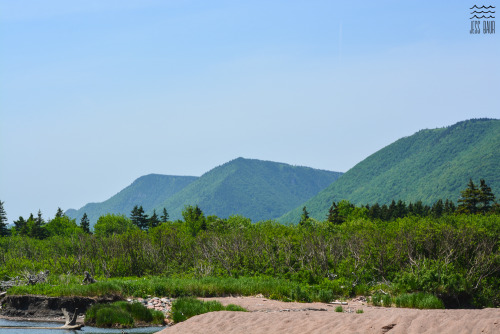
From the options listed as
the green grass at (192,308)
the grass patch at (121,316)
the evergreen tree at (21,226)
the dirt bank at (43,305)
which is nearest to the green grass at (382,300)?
the green grass at (192,308)

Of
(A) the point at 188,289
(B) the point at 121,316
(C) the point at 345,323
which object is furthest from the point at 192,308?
(C) the point at 345,323

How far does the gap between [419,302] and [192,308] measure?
10189 millimetres

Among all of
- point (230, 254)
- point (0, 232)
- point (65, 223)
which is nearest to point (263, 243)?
point (230, 254)

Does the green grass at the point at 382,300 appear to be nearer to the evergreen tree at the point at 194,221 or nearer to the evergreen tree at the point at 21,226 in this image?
the evergreen tree at the point at 194,221

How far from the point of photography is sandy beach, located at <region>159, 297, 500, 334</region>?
16.9 meters

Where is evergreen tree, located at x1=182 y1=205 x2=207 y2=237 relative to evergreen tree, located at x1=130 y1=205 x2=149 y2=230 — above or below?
below

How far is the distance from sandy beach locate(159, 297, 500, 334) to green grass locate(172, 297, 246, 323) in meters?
2.17

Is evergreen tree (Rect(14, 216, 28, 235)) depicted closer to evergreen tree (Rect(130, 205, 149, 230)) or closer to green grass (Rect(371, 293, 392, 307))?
evergreen tree (Rect(130, 205, 149, 230))

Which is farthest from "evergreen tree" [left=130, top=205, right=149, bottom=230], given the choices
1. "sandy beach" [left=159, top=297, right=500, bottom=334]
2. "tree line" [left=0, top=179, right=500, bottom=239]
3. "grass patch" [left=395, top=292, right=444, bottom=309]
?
"sandy beach" [left=159, top=297, right=500, bottom=334]

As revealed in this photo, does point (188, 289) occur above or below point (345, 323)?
above

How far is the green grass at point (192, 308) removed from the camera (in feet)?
82.5

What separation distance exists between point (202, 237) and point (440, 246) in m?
23.0

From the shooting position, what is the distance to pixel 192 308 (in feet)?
83.6

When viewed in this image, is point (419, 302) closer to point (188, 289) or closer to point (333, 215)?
point (188, 289)
